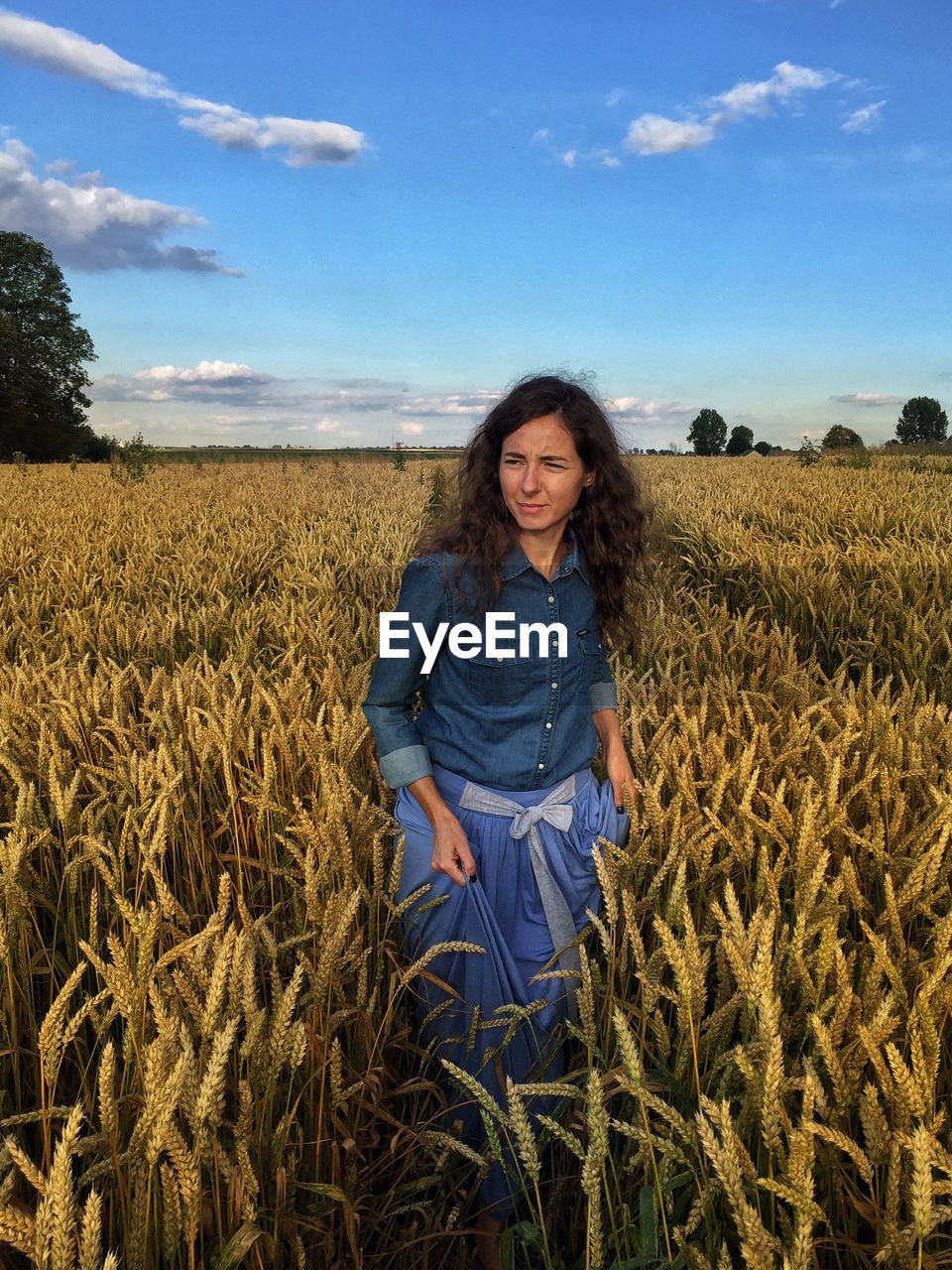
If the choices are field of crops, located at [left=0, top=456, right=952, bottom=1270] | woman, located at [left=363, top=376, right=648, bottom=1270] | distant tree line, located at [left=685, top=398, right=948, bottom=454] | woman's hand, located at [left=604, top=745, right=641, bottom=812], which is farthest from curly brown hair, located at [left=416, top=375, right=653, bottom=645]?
distant tree line, located at [left=685, top=398, right=948, bottom=454]

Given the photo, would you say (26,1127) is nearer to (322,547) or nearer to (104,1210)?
(104,1210)

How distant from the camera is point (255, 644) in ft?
11.5

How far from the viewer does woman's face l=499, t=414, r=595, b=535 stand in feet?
5.40

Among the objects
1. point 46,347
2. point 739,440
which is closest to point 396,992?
point 46,347

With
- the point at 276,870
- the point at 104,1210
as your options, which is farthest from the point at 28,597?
the point at 104,1210

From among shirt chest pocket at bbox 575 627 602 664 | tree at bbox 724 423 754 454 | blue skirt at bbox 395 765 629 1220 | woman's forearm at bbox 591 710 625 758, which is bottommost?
blue skirt at bbox 395 765 629 1220

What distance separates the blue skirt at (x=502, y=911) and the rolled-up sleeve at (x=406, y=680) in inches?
4.4

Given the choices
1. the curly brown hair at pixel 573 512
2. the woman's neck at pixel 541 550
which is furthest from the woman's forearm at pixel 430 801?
the woman's neck at pixel 541 550

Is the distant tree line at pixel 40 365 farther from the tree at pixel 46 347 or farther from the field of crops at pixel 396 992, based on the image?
the field of crops at pixel 396 992

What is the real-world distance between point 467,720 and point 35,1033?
89 centimetres

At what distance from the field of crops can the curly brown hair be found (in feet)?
1.30

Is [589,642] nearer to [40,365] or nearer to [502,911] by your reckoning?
[502,911]

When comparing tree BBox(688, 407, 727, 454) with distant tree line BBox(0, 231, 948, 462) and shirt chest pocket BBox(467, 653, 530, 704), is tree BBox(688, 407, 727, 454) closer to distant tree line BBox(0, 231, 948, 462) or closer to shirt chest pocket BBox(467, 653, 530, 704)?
distant tree line BBox(0, 231, 948, 462)

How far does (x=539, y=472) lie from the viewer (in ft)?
5.40
